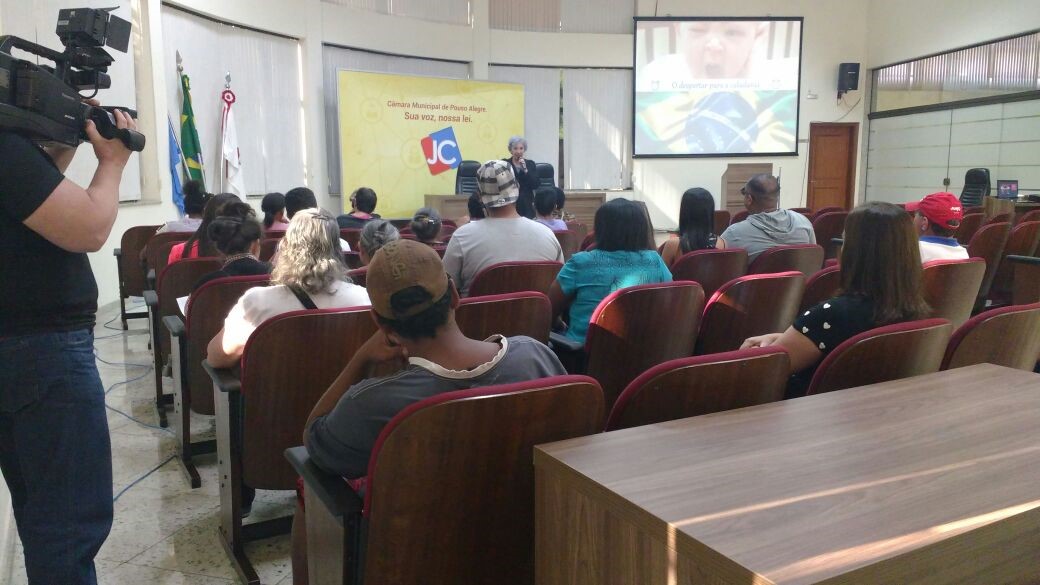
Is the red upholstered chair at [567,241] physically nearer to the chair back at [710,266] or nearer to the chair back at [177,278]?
the chair back at [710,266]

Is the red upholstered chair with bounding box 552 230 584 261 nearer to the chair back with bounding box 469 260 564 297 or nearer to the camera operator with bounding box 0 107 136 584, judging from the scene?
the chair back with bounding box 469 260 564 297

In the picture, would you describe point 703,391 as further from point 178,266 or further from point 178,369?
point 178,266

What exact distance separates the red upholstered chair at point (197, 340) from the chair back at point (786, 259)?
212 cm

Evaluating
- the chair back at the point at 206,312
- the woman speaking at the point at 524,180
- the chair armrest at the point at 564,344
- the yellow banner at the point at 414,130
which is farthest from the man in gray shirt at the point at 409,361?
the yellow banner at the point at 414,130

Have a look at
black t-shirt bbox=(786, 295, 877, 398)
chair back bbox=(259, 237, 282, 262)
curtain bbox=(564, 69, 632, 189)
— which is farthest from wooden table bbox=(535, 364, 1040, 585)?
curtain bbox=(564, 69, 632, 189)

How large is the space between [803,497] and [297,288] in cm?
163

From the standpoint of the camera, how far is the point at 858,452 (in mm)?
1186

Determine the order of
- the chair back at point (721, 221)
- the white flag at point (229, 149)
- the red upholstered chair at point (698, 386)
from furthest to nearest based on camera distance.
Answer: the white flag at point (229, 149)
the chair back at point (721, 221)
the red upholstered chair at point (698, 386)

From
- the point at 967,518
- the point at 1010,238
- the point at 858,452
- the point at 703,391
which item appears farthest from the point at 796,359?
the point at 1010,238

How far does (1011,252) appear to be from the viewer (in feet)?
15.4

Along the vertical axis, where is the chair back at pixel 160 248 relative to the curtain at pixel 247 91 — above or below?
below

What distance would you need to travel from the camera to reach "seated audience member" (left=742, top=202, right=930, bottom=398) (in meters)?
1.93

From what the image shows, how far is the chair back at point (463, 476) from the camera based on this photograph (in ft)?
4.07

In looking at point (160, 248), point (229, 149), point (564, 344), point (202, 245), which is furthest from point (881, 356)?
→ point (229, 149)
